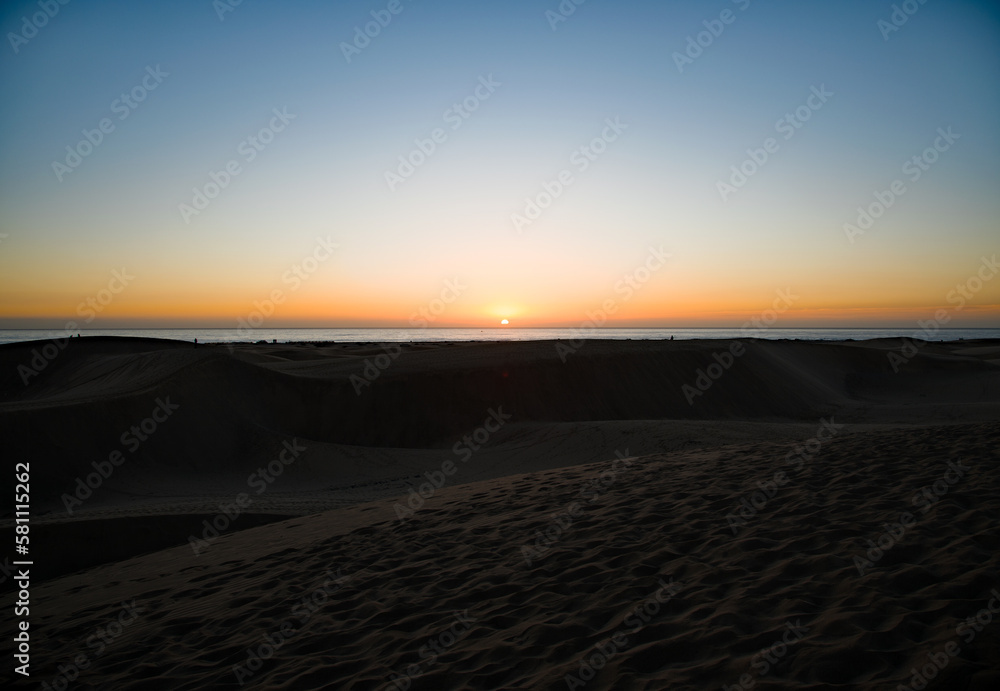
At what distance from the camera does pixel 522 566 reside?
559 centimetres

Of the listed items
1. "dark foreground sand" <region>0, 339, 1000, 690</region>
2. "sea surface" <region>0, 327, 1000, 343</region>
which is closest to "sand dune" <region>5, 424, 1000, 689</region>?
"dark foreground sand" <region>0, 339, 1000, 690</region>

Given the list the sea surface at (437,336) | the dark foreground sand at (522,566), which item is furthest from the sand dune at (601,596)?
the sea surface at (437,336)

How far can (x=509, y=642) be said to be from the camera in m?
4.21

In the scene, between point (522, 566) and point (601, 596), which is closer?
point (601, 596)

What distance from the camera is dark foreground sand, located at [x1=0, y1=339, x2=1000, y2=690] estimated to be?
3.78 m

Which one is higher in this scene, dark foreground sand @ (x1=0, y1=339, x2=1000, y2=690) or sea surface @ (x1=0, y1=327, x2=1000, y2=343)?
sea surface @ (x1=0, y1=327, x2=1000, y2=343)

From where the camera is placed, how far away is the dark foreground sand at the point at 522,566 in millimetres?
3781

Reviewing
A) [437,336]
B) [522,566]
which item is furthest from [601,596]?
[437,336]

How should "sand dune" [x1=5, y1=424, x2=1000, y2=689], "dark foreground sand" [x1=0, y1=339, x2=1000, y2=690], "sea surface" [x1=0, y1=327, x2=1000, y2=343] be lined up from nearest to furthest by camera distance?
"sand dune" [x1=5, y1=424, x2=1000, y2=689]
"dark foreground sand" [x1=0, y1=339, x2=1000, y2=690]
"sea surface" [x1=0, y1=327, x2=1000, y2=343]

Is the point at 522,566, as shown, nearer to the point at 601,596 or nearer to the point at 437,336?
the point at 601,596

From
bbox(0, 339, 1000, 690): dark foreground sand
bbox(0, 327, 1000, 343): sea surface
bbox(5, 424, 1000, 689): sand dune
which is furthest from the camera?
bbox(0, 327, 1000, 343): sea surface

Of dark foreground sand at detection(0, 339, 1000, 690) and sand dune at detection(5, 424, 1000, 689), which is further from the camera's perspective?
dark foreground sand at detection(0, 339, 1000, 690)

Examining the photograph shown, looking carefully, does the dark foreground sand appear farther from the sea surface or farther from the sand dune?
the sea surface

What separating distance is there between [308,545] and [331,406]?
543 inches
